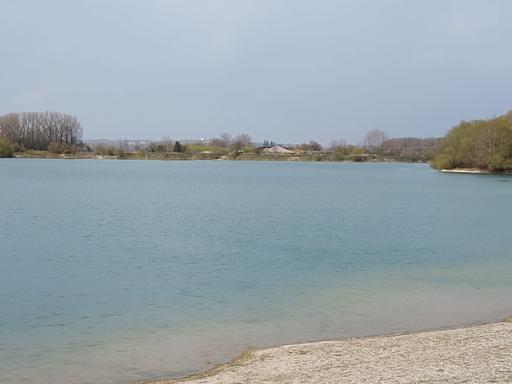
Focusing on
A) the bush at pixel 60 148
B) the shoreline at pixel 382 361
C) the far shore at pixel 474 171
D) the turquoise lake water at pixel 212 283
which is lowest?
the turquoise lake water at pixel 212 283

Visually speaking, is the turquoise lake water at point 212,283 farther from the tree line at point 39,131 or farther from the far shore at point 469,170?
the tree line at point 39,131

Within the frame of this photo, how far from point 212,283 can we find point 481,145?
300 feet

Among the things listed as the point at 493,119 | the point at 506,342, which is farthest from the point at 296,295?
the point at 493,119

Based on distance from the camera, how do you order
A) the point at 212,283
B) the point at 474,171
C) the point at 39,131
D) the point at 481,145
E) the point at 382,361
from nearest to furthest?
the point at 382,361, the point at 212,283, the point at 481,145, the point at 474,171, the point at 39,131

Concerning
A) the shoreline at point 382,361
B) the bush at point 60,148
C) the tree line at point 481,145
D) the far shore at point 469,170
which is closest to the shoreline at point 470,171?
the far shore at point 469,170

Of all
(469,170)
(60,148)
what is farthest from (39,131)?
(469,170)

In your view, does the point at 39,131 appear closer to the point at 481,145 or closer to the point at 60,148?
the point at 60,148

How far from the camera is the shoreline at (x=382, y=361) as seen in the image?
8.52 meters

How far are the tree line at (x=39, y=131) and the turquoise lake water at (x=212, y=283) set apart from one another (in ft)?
440

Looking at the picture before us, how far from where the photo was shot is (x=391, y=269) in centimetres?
2033

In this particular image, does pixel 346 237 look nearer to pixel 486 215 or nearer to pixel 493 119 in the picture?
pixel 486 215

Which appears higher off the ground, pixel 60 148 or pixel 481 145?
pixel 481 145

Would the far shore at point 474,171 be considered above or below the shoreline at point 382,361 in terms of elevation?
above

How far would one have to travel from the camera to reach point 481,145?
329 ft
